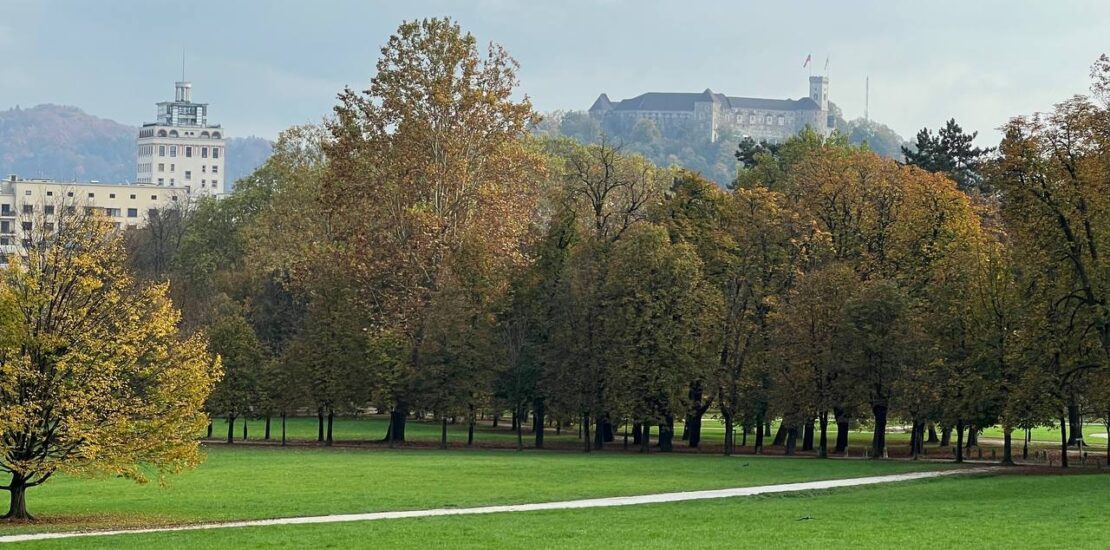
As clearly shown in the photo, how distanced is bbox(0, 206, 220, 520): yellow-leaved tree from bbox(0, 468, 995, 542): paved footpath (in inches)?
133

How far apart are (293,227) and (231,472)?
45.8 meters

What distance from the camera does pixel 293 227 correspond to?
332 ft

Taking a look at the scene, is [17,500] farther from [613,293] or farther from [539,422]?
[539,422]

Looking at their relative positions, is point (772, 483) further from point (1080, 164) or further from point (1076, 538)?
point (1076, 538)

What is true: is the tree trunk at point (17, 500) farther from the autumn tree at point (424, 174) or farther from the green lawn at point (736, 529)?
the autumn tree at point (424, 174)

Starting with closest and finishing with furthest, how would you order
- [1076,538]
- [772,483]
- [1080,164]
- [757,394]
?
[1076,538], [772,483], [1080,164], [757,394]

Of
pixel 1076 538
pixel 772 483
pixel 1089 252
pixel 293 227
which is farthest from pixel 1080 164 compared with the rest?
pixel 293 227

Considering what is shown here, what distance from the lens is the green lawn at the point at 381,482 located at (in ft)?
135

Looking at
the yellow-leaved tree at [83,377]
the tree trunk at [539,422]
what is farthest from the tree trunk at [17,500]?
the tree trunk at [539,422]

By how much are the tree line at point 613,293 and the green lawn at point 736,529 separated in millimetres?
23219

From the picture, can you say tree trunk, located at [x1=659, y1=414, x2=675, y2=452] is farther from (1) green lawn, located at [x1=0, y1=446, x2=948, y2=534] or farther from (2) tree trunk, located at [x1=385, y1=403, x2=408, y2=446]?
(2) tree trunk, located at [x1=385, y1=403, x2=408, y2=446]

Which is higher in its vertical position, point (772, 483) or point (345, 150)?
point (345, 150)

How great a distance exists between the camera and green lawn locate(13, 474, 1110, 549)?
31.1 m

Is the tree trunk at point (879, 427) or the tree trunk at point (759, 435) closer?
the tree trunk at point (879, 427)
